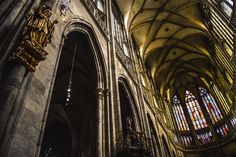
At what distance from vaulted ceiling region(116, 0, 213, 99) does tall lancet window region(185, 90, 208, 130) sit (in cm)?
195

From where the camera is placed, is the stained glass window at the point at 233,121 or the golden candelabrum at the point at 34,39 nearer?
the golden candelabrum at the point at 34,39

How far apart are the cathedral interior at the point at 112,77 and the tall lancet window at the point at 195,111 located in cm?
12

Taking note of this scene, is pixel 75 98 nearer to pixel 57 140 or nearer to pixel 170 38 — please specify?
pixel 57 140

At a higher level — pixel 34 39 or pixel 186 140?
pixel 186 140

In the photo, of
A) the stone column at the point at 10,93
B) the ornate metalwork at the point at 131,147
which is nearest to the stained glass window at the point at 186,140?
the ornate metalwork at the point at 131,147

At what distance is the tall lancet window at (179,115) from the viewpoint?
83.1 ft

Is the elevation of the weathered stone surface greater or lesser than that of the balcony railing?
lesser

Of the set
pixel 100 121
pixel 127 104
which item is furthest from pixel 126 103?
pixel 100 121

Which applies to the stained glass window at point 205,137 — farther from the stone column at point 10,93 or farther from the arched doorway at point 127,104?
the stone column at point 10,93

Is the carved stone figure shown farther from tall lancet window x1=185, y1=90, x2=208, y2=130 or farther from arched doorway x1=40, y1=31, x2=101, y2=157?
tall lancet window x1=185, y1=90, x2=208, y2=130

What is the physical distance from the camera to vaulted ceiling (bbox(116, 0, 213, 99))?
17375mm

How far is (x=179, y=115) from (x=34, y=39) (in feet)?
83.4

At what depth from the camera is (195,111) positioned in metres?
26.1

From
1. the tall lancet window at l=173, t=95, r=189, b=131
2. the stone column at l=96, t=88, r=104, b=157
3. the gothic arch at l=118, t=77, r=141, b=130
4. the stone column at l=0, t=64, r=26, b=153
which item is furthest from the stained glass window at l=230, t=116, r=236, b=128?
the stone column at l=0, t=64, r=26, b=153
